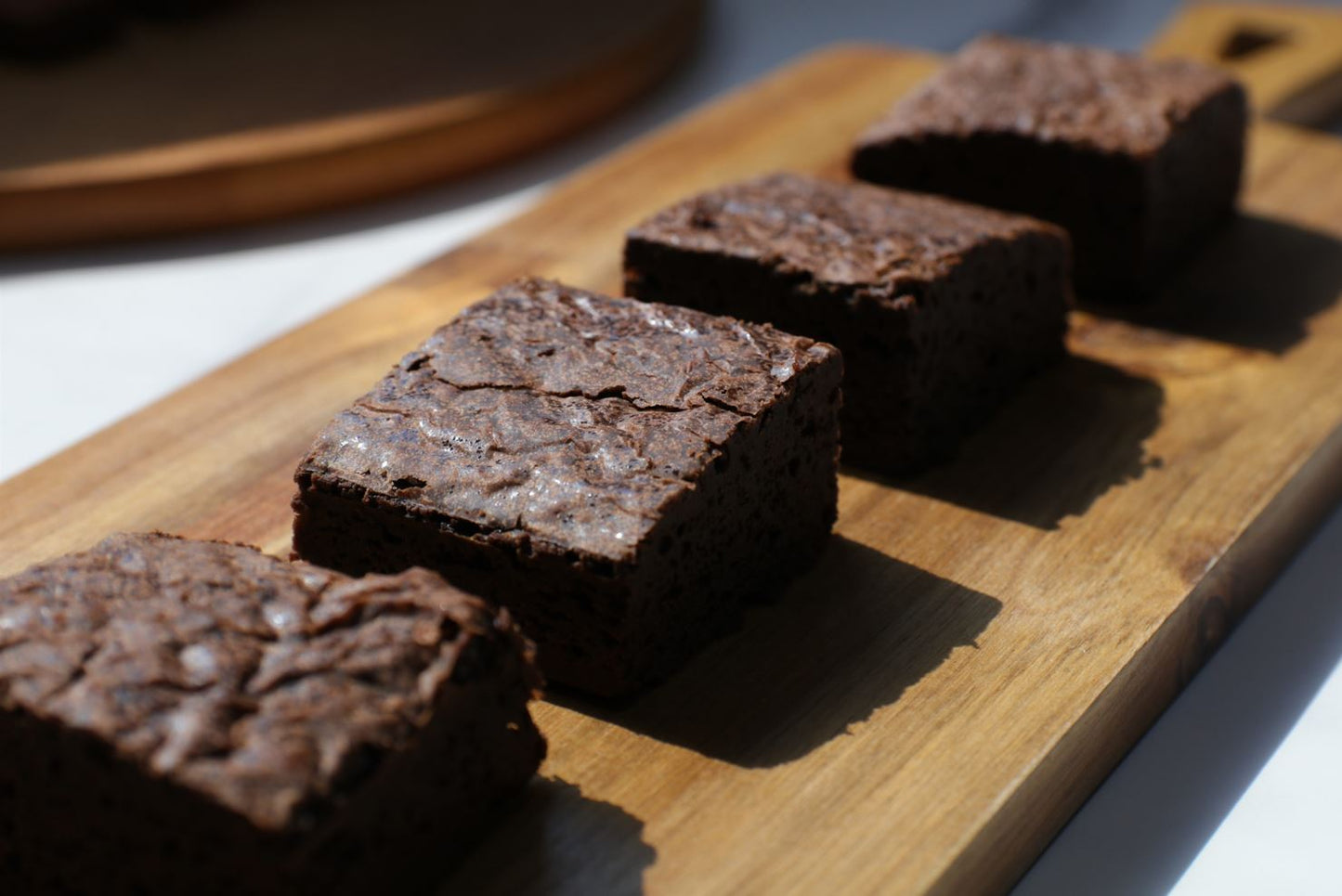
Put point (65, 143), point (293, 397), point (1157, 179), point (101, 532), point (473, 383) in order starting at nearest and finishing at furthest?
point (473, 383) → point (101, 532) → point (293, 397) → point (1157, 179) → point (65, 143)

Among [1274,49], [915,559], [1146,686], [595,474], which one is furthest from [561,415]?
[1274,49]

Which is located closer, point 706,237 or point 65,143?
point 706,237

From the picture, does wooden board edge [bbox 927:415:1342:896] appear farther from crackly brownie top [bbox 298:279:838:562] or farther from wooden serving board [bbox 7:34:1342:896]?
crackly brownie top [bbox 298:279:838:562]

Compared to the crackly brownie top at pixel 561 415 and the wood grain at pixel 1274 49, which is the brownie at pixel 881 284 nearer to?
the crackly brownie top at pixel 561 415

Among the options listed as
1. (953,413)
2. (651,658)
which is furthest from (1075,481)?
(651,658)

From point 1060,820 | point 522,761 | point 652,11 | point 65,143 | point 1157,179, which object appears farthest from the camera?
point 652,11

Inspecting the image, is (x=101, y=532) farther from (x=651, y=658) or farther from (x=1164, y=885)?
(x=1164, y=885)

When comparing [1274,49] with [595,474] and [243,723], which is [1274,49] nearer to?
[595,474]
